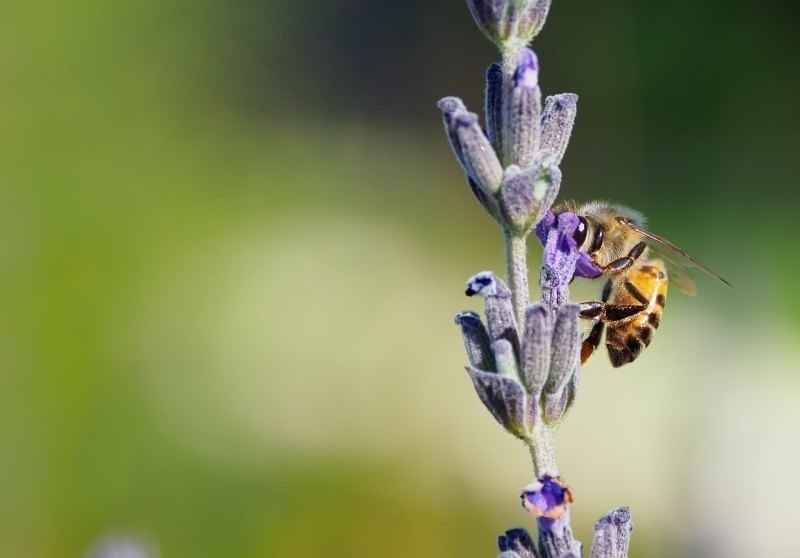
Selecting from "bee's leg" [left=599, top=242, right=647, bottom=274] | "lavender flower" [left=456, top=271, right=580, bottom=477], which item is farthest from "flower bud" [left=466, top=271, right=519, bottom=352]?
"bee's leg" [left=599, top=242, right=647, bottom=274]

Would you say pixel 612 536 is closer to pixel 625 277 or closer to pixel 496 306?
pixel 496 306

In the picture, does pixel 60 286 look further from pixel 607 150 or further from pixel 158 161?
pixel 607 150

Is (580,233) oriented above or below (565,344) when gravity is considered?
above

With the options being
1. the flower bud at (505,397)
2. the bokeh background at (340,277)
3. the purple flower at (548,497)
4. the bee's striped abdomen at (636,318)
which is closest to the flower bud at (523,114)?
the flower bud at (505,397)

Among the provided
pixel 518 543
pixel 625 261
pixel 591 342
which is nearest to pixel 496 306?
pixel 518 543

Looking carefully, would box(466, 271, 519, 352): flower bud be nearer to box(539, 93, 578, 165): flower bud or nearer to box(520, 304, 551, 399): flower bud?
box(520, 304, 551, 399): flower bud

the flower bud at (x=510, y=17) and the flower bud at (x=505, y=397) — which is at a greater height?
the flower bud at (x=510, y=17)

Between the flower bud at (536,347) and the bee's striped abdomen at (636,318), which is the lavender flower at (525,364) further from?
the bee's striped abdomen at (636,318)

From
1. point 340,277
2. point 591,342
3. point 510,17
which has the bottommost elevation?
point 591,342

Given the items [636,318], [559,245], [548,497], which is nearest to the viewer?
[548,497]
